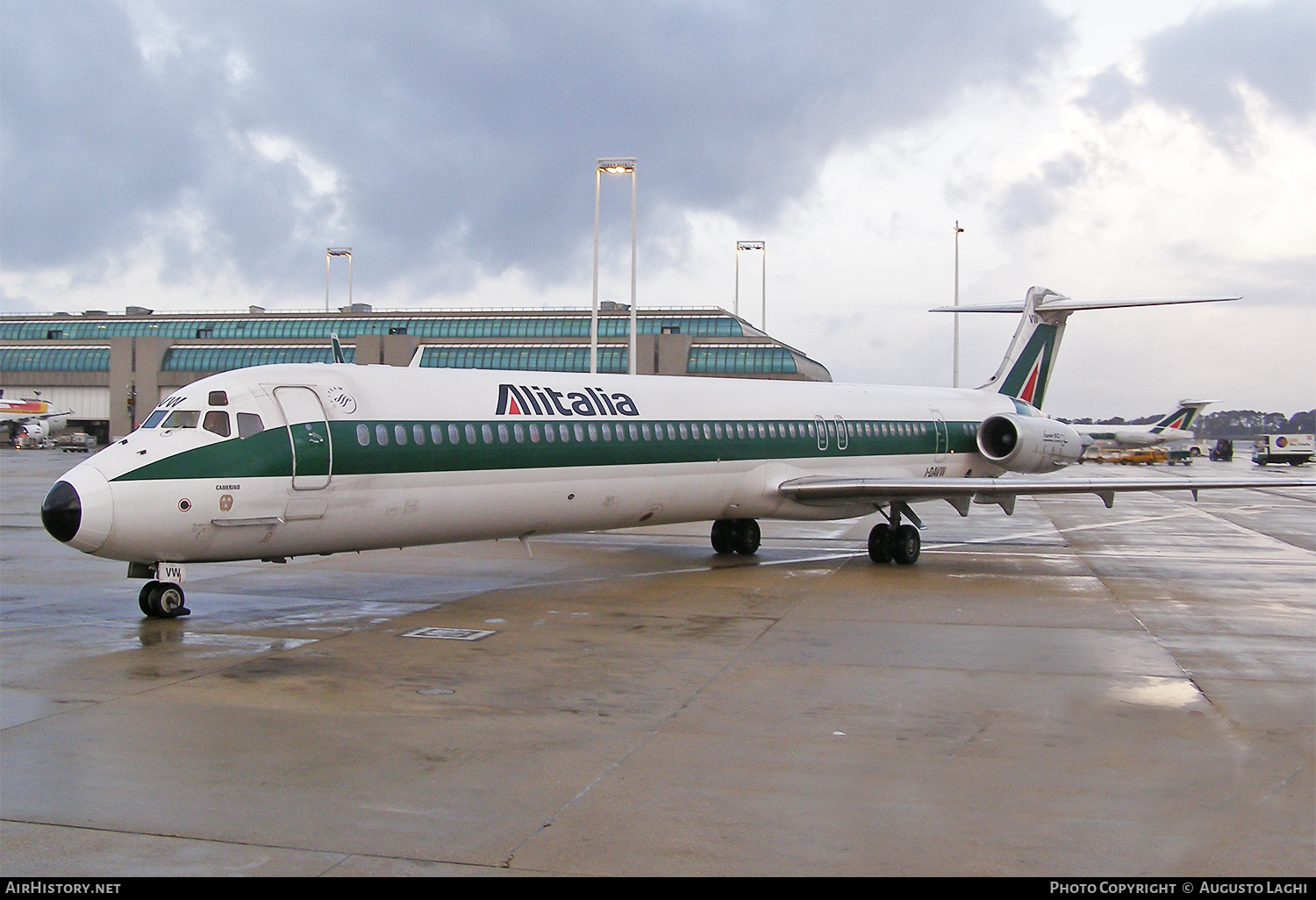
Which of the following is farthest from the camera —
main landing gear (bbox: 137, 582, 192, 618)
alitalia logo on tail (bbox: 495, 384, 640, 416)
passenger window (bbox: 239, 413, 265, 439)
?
alitalia logo on tail (bbox: 495, 384, 640, 416)

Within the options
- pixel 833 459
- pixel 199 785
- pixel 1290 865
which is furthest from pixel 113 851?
pixel 833 459

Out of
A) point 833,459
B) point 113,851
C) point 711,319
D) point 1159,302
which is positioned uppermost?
point 711,319

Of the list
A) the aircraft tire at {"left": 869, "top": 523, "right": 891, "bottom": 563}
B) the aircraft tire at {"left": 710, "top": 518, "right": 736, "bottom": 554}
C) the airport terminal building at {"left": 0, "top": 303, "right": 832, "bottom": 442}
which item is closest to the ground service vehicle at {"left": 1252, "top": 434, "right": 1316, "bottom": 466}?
the airport terminal building at {"left": 0, "top": 303, "right": 832, "bottom": 442}

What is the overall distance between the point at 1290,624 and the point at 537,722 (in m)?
9.99

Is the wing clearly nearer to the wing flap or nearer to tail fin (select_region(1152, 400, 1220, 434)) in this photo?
the wing flap

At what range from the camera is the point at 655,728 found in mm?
8461

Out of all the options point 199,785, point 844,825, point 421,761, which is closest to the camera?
point 844,825

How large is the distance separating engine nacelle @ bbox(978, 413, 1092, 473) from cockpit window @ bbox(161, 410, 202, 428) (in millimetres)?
17516

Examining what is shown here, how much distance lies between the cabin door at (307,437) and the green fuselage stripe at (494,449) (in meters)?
0.08

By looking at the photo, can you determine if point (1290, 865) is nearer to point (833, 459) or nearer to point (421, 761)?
point (421, 761)

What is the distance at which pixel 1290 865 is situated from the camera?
223 inches

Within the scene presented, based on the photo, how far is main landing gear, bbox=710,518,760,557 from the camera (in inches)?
826

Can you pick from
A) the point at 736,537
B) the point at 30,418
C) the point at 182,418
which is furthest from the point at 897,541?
the point at 30,418

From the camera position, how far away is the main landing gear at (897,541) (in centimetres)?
1988
